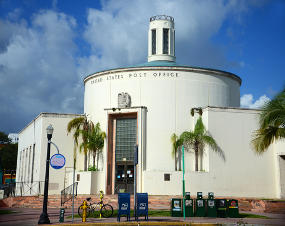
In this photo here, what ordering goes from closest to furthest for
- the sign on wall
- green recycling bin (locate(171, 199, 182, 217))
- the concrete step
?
the sign on wall → green recycling bin (locate(171, 199, 182, 217)) → the concrete step

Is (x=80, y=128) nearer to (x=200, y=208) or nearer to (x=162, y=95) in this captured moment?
(x=162, y=95)

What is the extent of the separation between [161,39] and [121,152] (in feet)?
40.8

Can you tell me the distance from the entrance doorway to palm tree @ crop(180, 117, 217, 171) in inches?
171

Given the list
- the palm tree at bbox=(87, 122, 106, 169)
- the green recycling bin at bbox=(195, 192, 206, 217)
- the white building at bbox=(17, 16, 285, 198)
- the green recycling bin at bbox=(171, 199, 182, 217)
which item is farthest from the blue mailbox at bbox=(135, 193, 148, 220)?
the palm tree at bbox=(87, 122, 106, 169)

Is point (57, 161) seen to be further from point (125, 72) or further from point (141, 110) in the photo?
point (125, 72)

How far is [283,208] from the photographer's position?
20.6m

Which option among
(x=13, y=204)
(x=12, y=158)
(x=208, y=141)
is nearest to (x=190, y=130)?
(x=208, y=141)

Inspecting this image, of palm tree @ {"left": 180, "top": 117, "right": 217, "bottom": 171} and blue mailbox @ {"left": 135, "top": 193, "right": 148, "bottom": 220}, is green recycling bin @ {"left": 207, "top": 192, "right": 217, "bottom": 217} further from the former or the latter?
palm tree @ {"left": 180, "top": 117, "right": 217, "bottom": 171}

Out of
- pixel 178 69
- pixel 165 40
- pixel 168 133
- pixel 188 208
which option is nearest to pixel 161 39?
pixel 165 40

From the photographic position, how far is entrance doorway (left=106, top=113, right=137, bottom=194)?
29141 mm

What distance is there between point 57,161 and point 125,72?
1536 centimetres

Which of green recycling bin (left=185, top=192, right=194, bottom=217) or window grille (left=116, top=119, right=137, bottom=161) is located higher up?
window grille (left=116, top=119, right=137, bottom=161)

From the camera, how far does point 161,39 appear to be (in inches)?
1394

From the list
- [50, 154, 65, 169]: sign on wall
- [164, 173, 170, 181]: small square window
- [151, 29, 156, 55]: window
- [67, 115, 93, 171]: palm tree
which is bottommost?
[164, 173, 170, 181]: small square window
